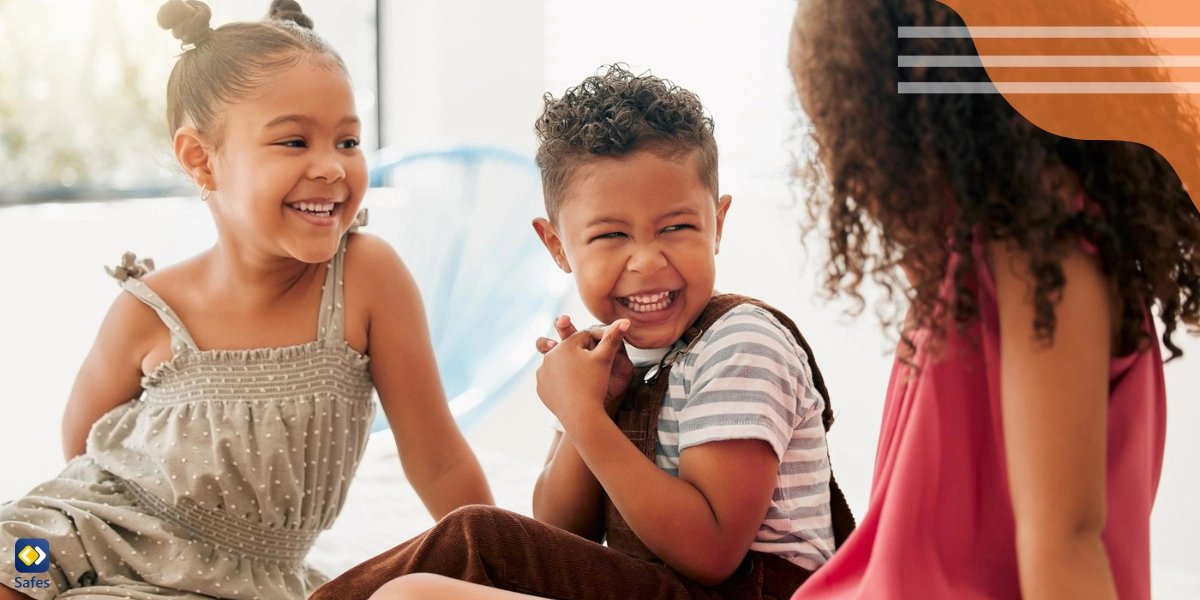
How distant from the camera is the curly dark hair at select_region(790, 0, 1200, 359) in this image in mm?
617

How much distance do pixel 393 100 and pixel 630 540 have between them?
8.18 feet

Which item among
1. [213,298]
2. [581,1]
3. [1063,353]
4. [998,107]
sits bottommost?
[213,298]

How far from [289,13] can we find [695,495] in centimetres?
83

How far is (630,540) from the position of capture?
1.00m

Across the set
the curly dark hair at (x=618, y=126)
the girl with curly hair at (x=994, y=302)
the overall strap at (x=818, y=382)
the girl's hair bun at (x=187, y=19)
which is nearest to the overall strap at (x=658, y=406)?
the overall strap at (x=818, y=382)

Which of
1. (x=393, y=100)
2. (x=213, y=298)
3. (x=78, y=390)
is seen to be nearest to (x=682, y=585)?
(x=213, y=298)

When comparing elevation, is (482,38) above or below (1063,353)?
above

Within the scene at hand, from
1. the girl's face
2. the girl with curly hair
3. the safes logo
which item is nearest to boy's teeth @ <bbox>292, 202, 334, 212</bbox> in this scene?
the girl's face

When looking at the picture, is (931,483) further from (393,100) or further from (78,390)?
(393,100)

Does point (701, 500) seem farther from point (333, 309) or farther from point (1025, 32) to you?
point (333, 309)

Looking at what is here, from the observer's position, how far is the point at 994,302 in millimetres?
651

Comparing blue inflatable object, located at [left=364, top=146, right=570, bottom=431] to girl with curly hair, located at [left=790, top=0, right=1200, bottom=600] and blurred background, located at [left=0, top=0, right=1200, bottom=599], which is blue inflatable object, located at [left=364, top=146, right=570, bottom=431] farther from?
girl with curly hair, located at [left=790, top=0, right=1200, bottom=600]

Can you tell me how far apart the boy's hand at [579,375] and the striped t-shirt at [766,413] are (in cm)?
7

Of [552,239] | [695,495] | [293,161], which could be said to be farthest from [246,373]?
[695,495]
